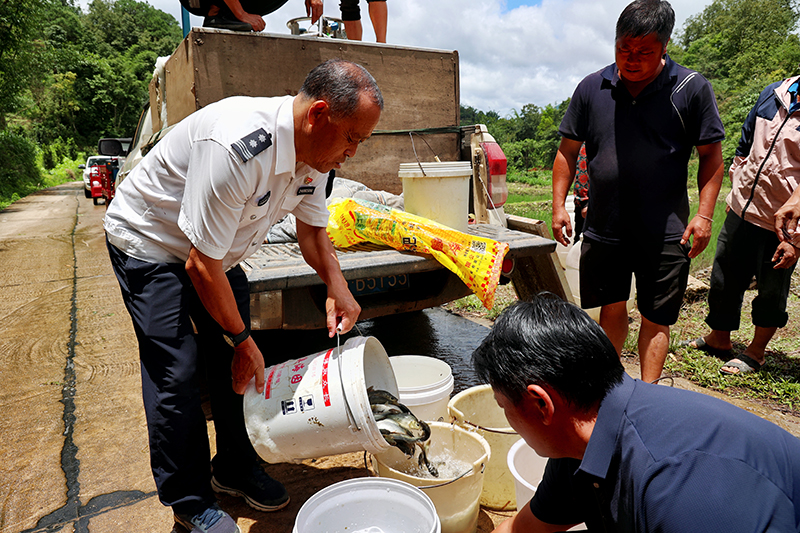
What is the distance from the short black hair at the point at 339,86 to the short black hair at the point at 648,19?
1.55 meters

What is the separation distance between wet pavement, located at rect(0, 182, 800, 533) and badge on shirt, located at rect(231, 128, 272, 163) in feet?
4.84

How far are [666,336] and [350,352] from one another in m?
1.84

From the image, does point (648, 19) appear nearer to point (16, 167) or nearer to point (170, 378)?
point (170, 378)

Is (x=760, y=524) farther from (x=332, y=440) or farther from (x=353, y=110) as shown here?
(x=353, y=110)

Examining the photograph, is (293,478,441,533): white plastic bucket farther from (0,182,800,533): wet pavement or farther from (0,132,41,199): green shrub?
(0,132,41,199): green shrub

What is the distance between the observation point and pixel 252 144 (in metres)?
1.56

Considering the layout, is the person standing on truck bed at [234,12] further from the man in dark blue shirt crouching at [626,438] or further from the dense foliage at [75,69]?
the dense foliage at [75,69]

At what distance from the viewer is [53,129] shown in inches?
1585

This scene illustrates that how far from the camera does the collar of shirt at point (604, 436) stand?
42.6 inches

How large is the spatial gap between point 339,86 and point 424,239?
4.30 ft

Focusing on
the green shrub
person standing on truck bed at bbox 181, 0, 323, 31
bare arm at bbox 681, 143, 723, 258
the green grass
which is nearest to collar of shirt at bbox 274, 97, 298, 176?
bare arm at bbox 681, 143, 723, 258

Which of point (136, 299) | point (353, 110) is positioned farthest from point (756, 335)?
point (136, 299)

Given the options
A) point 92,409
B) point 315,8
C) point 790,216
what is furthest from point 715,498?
point 315,8

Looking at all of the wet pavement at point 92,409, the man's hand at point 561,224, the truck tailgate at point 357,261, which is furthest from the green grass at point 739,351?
the truck tailgate at point 357,261
